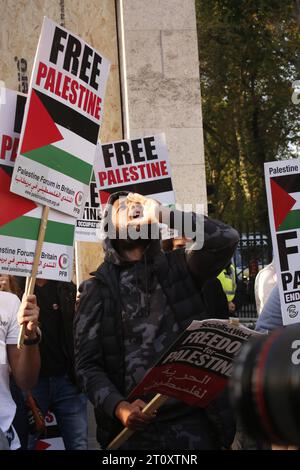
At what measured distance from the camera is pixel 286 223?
16.1ft

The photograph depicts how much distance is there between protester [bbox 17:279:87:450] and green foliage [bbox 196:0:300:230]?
740 inches

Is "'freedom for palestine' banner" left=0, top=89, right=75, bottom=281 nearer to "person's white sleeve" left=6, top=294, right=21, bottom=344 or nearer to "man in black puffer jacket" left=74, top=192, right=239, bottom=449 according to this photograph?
"person's white sleeve" left=6, top=294, right=21, bottom=344

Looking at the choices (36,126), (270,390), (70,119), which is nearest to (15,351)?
(36,126)

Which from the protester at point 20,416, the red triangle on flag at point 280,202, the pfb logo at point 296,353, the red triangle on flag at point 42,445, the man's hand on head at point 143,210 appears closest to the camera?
the pfb logo at point 296,353

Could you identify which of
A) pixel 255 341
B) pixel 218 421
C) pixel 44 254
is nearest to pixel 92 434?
pixel 44 254

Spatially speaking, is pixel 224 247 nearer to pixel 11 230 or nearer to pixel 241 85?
pixel 11 230

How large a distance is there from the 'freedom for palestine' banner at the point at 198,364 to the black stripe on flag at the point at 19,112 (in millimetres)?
1544

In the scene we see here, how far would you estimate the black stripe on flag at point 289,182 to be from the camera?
4.96 meters

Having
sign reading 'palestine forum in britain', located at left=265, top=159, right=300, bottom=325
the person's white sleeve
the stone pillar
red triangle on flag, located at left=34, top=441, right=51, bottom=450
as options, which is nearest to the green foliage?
the stone pillar

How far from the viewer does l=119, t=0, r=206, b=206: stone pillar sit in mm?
11070

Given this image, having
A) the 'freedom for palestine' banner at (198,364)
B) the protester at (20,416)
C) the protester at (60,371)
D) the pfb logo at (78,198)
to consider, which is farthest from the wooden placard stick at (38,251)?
the protester at (60,371)

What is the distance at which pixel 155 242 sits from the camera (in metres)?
4.05

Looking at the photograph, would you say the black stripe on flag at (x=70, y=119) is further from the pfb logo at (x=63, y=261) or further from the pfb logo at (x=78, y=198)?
the pfb logo at (x=63, y=261)

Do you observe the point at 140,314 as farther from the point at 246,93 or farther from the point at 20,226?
the point at 246,93
